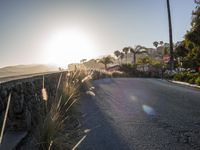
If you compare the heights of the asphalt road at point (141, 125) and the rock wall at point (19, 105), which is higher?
the rock wall at point (19, 105)

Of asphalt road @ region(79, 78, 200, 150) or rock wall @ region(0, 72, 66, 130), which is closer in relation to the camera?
rock wall @ region(0, 72, 66, 130)

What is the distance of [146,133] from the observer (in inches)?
303

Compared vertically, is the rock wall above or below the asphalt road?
above

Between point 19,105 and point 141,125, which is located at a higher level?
point 19,105

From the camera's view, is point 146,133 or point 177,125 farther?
point 177,125

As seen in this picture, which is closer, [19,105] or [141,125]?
[19,105]

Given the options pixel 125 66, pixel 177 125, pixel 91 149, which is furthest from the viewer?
pixel 125 66

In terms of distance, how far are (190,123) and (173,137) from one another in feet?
5.74

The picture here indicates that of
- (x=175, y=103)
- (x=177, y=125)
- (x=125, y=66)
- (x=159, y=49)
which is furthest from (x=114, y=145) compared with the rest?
(x=159, y=49)

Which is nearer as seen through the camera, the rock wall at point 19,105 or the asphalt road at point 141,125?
the rock wall at point 19,105

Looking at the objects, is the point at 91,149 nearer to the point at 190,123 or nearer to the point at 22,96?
the point at 22,96

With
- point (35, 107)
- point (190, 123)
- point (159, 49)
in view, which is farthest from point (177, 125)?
point (159, 49)

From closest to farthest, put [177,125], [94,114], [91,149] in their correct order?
1. [91,149]
2. [177,125]
3. [94,114]

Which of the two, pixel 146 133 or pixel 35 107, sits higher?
pixel 35 107
